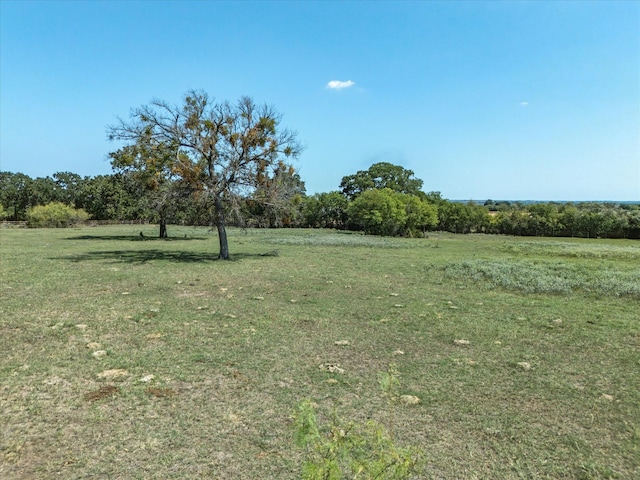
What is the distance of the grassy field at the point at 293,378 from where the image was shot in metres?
3.37

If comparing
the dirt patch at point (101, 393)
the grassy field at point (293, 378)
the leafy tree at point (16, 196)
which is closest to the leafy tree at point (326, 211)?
the leafy tree at point (16, 196)

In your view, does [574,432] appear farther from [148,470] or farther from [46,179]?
[46,179]

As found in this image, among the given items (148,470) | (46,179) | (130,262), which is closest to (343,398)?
(148,470)

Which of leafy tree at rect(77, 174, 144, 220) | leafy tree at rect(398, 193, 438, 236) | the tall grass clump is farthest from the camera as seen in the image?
leafy tree at rect(398, 193, 438, 236)

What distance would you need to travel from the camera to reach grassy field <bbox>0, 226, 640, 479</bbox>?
3369 millimetres

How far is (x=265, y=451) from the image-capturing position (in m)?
3.41

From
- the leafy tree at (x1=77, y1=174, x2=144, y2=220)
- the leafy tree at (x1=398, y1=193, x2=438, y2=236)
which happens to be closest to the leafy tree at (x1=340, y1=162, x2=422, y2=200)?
the leafy tree at (x1=398, y1=193, x2=438, y2=236)

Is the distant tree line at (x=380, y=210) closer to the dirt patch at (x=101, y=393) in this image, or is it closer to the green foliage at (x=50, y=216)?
the green foliage at (x=50, y=216)

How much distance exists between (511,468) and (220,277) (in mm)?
10763

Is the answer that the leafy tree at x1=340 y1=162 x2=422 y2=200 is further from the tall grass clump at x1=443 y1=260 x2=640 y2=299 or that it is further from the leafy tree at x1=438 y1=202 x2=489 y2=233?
the tall grass clump at x1=443 y1=260 x2=640 y2=299

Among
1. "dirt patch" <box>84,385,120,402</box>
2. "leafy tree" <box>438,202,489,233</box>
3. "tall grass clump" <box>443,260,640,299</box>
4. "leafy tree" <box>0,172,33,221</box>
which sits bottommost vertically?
"tall grass clump" <box>443,260,640,299</box>

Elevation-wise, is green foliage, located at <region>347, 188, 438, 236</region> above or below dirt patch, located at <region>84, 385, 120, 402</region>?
above

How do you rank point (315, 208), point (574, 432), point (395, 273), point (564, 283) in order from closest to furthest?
point (574, 432) → point (564, 283) → point (395, 273) → point (315, 208)

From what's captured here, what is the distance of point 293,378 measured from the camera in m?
4.94
